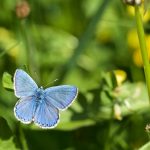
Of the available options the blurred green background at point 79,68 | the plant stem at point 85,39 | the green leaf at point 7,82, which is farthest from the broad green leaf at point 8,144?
the plant stem at point 85,39

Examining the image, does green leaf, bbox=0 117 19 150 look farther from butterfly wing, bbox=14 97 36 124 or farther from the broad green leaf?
butterfly wing, bbox=14 97 36 124

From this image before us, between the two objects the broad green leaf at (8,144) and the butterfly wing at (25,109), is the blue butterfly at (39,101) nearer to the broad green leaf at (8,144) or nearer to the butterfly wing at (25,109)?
the butterfly wing at (25,109)

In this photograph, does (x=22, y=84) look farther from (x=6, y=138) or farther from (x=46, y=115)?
(x=6, y=138)

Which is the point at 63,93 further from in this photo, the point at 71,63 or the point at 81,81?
the point at 81,81

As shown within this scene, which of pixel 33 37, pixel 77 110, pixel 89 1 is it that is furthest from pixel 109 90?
pixel 89 1

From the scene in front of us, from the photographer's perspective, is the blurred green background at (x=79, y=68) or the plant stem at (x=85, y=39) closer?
the blurred green background at (x=79, y=68)

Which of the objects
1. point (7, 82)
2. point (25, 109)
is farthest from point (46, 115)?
point (7, 82)
